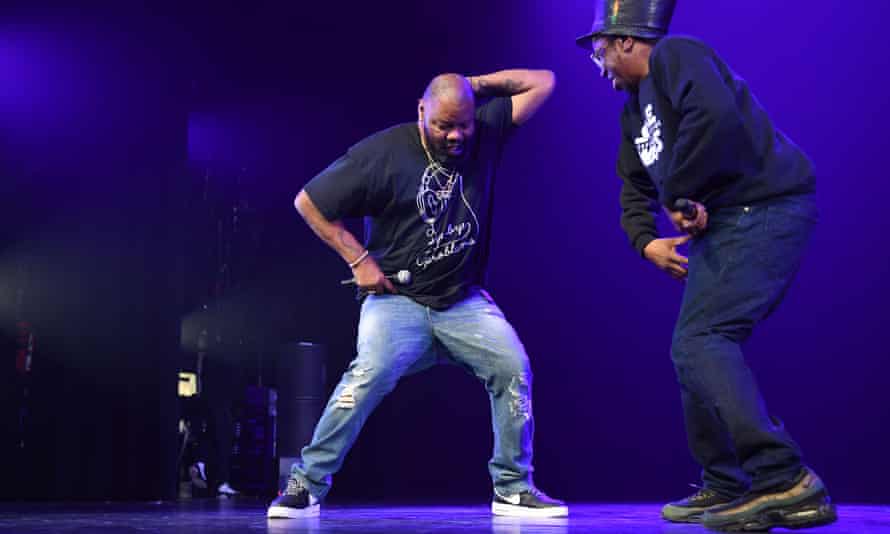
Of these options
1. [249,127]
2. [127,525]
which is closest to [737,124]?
[127,525]

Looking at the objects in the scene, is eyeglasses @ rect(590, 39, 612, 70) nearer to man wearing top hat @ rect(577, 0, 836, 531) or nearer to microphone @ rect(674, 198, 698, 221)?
man wearing top hat @ rect(577, 0, 836, 531)

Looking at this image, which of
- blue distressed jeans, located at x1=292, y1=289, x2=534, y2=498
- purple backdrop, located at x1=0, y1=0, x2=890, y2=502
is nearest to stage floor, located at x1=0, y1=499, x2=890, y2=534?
blue distressed jeans, located at x1=292, y1=289, x2=534, y2=498

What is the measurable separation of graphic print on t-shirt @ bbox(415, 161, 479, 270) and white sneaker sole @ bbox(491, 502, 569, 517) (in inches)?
30.1

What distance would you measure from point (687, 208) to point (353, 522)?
119 cm

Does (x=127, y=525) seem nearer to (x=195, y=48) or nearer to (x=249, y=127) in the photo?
(x=195, y=48)

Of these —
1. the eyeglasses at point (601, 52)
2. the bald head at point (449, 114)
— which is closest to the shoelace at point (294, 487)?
the bald head at point (449, 114)

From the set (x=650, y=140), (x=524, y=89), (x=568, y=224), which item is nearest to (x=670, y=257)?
(x=650, y=140)

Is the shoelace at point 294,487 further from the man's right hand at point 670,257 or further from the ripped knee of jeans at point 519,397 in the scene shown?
the man's right hand at point 670,257

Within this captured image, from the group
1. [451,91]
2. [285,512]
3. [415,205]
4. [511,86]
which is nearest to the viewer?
[285,512]

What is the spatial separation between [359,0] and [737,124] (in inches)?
137

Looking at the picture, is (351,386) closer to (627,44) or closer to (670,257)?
(670,257)

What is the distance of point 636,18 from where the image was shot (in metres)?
2.77

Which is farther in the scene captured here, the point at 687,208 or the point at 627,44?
the point at 627,44

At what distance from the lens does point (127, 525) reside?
2639 mm
